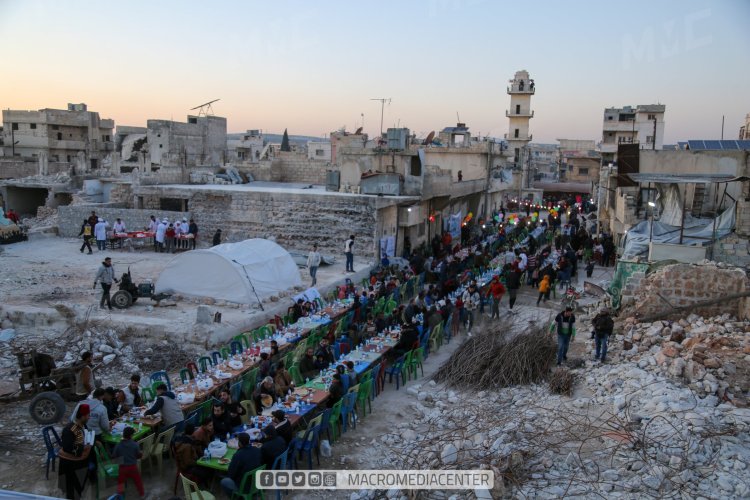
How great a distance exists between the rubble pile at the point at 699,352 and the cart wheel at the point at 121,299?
32.9ft

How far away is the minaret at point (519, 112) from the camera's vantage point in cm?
4897

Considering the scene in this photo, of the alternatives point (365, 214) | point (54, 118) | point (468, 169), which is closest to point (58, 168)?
point (54, 118)

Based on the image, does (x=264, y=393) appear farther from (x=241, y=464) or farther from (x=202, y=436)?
(x=241, y=464)

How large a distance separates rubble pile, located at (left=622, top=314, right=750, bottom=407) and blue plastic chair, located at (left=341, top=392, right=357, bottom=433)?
15.8 feet

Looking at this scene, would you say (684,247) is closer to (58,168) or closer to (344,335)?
(344,335)

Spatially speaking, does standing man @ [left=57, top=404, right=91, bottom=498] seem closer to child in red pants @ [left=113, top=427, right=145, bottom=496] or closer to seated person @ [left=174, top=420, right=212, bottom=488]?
child in red pants @ [left=113, top=427, right=145, bottom=496]

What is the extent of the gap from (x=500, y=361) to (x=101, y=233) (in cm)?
1385

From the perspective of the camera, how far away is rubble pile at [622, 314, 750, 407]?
8.32 meters

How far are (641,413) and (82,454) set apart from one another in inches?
271

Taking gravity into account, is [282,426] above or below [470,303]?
below

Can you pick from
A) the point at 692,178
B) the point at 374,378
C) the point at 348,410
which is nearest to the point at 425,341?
the point at 374,378

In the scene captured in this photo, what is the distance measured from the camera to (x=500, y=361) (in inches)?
399

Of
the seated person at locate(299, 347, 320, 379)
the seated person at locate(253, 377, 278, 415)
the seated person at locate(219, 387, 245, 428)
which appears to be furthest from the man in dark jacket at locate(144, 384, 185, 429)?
the seated person at locate(299, 347, 320, 379)

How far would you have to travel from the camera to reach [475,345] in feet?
35.6
